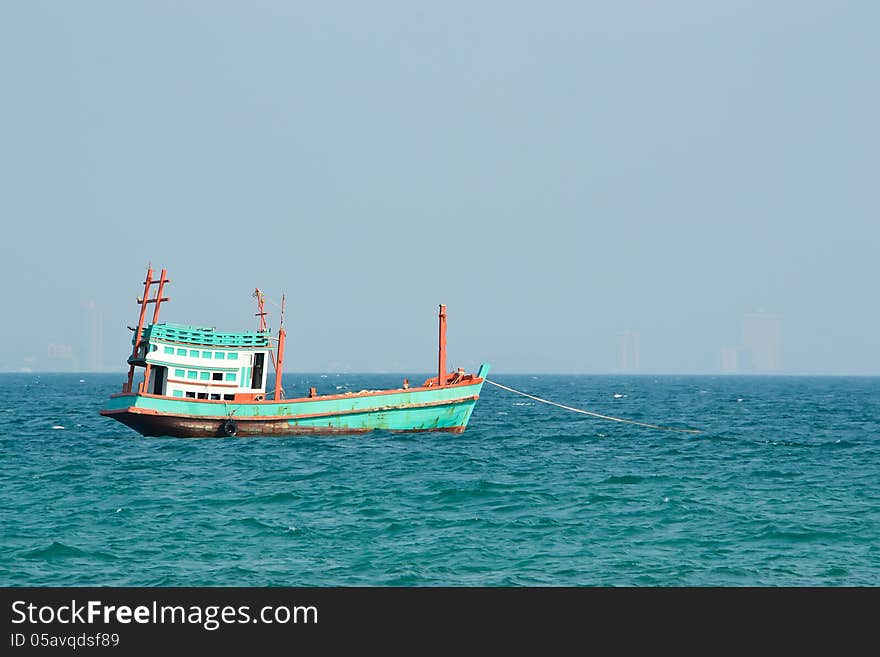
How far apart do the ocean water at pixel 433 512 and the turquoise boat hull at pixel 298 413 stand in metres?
0.97

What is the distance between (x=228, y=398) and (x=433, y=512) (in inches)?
867

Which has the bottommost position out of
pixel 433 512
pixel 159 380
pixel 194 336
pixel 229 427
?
pixel 433 512

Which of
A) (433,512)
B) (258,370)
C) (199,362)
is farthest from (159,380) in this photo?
(433,512)

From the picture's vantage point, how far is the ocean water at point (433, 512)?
21.7 meters

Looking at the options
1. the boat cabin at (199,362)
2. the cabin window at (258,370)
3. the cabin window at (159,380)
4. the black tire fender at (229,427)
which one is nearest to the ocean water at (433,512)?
the black tire fender at (229,427)

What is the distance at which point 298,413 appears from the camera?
47500 millimetres

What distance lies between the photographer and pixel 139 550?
76.9 feet

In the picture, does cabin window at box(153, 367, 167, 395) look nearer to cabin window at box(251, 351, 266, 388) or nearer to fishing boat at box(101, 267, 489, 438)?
fishing boat at box(101, 267, 489, 438)

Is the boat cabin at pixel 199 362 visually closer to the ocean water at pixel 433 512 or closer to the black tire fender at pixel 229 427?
the black tire fender at pixel 229 427

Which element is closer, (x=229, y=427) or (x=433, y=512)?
(x=433, y=512)

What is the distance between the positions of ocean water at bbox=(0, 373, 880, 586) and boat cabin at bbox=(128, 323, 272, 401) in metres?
2.93

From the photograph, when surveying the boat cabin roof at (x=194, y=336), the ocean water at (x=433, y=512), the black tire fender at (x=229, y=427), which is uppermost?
the boat cabin roof at (x=194, y=336)

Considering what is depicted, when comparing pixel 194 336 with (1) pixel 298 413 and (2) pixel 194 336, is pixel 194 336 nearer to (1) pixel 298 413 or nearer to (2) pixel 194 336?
(2) pixel 194 336

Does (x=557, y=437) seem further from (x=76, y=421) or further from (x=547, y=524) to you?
(x=76, y=421)
